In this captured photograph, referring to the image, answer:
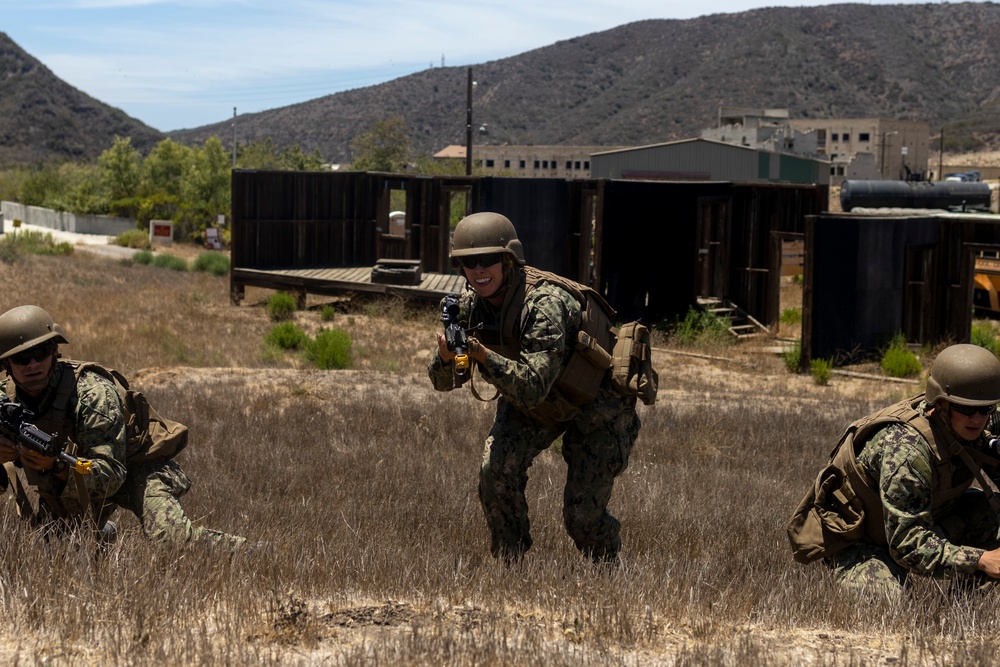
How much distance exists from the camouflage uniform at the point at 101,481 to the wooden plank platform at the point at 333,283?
603 inches

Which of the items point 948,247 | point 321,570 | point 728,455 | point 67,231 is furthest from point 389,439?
point 67,231

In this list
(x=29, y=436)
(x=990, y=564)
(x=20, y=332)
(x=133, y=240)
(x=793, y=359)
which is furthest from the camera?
(x=133, y=240)

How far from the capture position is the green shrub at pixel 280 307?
21.1 meters

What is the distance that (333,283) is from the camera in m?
22.2

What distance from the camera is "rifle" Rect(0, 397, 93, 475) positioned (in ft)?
15.9

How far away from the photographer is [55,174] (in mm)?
58812

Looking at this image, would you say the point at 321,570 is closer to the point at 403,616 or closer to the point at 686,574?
the point at 403,616

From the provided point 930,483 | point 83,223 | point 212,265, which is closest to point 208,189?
point 83,223

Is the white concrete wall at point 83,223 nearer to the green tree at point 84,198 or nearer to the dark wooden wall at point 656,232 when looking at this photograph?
the green tree at point 84,198

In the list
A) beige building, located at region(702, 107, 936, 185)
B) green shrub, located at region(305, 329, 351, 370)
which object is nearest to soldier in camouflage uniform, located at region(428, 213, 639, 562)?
green shrub, located at region(305, 329, 351, 370)

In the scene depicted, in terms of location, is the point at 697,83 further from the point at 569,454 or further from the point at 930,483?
the point at 930,483

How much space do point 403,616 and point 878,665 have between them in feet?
5.44

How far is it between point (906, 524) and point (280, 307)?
1751cm

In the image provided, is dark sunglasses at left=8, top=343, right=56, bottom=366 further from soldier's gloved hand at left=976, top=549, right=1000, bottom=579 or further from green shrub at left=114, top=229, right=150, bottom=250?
green shrub at left=114, top=229, right=150, bottom=250
